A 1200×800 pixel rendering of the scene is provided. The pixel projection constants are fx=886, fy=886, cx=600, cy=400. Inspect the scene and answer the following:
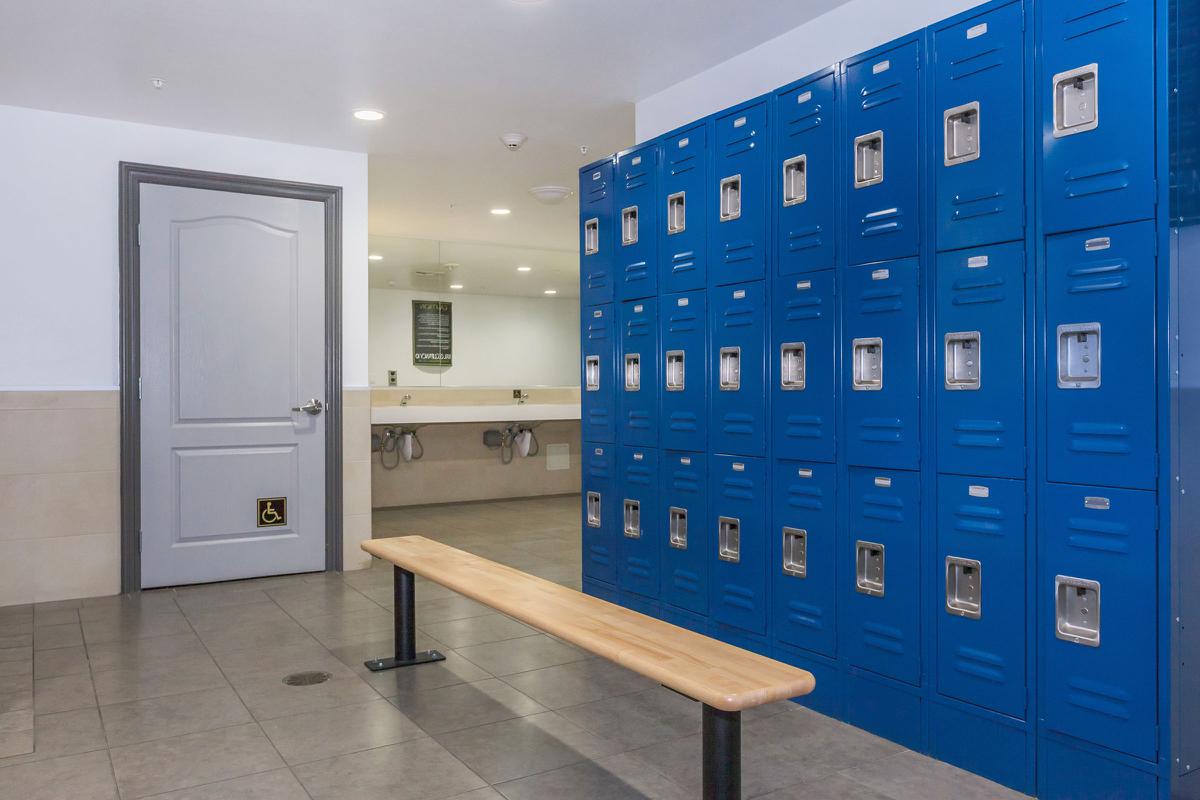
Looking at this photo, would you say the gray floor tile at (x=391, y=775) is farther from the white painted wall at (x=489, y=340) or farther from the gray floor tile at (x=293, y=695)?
the white painted wall at (x=489, y=340)

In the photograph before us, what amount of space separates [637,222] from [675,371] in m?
0.78

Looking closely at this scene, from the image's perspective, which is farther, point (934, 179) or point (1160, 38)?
point (934, 179)

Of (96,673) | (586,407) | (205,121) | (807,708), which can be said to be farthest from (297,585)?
(807,708)

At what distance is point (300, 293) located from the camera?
219 inches

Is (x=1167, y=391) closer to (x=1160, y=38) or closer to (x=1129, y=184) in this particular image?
(x=1129, y=184)

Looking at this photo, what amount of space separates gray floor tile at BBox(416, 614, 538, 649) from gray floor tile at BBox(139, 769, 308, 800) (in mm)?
1411

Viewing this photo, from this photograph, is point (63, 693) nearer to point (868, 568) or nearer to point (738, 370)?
point (738, 370)

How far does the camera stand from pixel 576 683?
3.50m

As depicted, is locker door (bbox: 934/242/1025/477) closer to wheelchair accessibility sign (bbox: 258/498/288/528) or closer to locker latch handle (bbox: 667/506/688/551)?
locker latch handle (bbox: 667/506/688/551)

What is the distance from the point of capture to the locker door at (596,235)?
4.41 metres

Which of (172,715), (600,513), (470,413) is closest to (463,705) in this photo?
(172,715)

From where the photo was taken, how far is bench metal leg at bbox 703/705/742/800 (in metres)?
2.11

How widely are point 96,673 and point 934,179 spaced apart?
3.72 metres

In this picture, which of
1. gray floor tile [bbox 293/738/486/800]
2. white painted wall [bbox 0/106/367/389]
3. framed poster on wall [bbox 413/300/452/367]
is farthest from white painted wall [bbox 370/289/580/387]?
gray floor tile [bbox 293/738/486/800]
